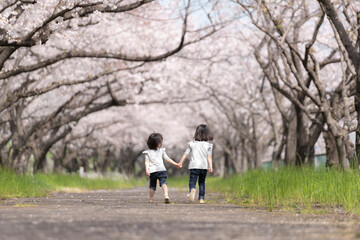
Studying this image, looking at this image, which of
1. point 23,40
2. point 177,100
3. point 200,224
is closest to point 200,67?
point 177,100

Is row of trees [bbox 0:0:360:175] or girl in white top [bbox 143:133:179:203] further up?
row of trees [bbox 0:0:360:175]

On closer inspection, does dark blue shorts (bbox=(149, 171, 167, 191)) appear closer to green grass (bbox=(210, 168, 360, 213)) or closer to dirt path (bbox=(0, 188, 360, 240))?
green grass (bbox=(210, 168, 360, 213))

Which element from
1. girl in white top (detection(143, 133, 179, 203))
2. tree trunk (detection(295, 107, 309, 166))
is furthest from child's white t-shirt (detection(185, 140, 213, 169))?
tree trunk (detection(295, 107, 309, 166))

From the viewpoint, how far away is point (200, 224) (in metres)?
5.67

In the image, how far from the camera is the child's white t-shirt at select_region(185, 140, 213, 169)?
1112 centimetres

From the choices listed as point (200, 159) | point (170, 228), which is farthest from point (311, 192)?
point (170, 228)

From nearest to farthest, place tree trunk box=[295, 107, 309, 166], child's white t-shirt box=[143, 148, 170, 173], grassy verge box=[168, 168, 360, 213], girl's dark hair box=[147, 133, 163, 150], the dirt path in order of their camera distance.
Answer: the dirt path
grassy verge box=[168, 168, 360, 213]
girl's dark hair box=[147, 133, 163, 150]
child's white t-shirt box=[143, 148, 170, 173]
tree trunk box=[295, 107, 309, 166]

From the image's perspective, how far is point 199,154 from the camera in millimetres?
11148

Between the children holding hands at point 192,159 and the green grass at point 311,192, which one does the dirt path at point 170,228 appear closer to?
the green grass at point 311,192

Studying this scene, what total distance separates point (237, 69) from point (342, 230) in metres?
29.1

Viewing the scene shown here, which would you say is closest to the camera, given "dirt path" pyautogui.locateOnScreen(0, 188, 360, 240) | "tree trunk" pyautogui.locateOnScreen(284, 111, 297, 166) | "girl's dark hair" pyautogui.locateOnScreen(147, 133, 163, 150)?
"dirt path" pyautogui.locateOnScreen(0, 188, 360, 240)

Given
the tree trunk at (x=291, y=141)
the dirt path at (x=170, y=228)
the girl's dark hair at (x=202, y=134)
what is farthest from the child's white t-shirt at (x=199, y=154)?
the tree trunk at (x=291, y=141)

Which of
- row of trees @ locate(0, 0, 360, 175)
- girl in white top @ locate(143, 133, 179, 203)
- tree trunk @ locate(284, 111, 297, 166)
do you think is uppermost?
row of trees @ locate(0, 0, 360, 175)

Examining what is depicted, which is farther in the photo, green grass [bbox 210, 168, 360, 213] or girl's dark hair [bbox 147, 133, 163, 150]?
girl's dark hair [bbox 147, 133, 163, 150]
